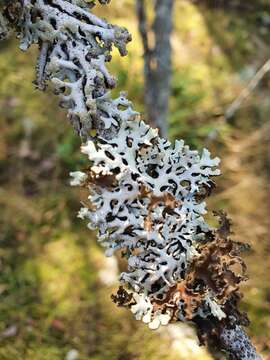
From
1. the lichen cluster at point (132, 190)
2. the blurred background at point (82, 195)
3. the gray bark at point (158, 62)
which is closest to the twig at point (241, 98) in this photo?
the blurred background at point (82, 195)

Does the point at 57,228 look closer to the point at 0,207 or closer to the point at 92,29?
the point at 0,207

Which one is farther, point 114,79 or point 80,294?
point 80,294

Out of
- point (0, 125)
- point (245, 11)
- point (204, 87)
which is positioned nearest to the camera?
point (0, 125)

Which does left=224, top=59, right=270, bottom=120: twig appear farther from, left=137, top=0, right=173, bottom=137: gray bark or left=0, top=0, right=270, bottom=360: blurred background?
left=137, top=0, right=173, bottom=137: gray bark

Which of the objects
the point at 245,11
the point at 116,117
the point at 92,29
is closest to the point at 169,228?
the point at 116,117

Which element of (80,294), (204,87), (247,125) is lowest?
(80,294)

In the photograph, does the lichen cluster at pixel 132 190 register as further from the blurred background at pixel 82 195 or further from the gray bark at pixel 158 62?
the gray bark at pixel 158 62

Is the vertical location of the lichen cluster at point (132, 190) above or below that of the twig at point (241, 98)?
below
